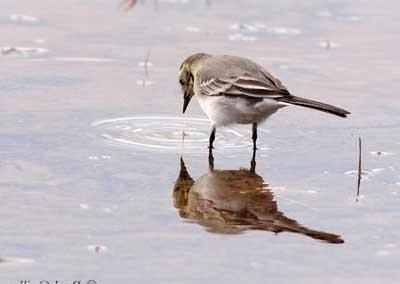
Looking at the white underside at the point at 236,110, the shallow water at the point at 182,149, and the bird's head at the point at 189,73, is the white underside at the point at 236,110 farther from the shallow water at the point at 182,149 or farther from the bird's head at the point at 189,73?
the bird's head at the point at 189,73

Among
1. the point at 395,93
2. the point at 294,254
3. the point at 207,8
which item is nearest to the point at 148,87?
the point at 395,93

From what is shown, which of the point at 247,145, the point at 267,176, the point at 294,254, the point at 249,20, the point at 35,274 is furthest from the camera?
the point at 249,20

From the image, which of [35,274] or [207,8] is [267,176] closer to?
[35,274]

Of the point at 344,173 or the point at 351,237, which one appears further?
the point at 344,173

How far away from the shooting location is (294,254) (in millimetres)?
6758

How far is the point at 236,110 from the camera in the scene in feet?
29.2

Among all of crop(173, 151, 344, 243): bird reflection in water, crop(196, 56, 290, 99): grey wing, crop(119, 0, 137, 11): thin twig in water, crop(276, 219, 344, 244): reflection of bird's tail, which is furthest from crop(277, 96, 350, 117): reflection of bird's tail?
crop(119, 0, 137, 11): thin twig in water

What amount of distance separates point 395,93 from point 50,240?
4.61 meters

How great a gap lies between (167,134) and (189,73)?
76cm

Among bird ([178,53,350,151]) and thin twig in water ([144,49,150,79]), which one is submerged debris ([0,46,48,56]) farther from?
bird ([178,53,350,151])

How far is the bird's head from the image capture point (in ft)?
31.9

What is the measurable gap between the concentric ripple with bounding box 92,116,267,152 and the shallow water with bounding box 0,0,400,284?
0.06 feet

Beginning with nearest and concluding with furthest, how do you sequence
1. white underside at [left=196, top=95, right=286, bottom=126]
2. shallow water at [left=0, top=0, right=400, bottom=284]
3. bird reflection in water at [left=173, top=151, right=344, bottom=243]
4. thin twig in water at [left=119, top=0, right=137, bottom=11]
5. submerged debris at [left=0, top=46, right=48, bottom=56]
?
shallow water at [left=0, top=0, right=400, bottom=284] < bird reflection in water at [left=173, top=151, right=344, bottom=243] < white underside at [left=196, top=95, right=286, bottom=126] < submerged debris at [left=0, top=46, right=48, bottom=56] < thin twig in water at [left=119, top=0, right=137, bottom=11]

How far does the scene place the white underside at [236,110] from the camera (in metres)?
8.67
